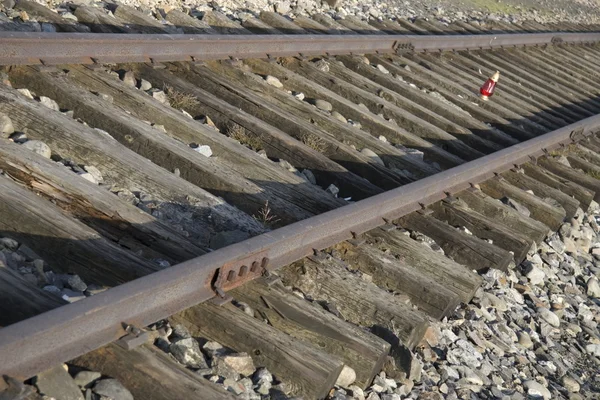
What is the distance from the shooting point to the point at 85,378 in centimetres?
291

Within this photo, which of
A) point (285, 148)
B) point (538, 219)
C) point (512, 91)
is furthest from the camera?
point (512, 91)

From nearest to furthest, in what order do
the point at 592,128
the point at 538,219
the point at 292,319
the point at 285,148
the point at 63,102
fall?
1. the point at 292,319
2. the point at 63,102
3. the point at 285,148
4. the point at 538,219
5. the point at 592,128

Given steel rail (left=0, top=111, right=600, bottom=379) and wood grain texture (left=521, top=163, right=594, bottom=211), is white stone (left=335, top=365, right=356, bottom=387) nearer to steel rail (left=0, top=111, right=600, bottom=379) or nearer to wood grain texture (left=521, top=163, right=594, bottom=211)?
steel rail (left=0, top=111, right=600, bottom=379)

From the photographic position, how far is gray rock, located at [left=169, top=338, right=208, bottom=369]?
126 inches

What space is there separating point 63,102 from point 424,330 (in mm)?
2402

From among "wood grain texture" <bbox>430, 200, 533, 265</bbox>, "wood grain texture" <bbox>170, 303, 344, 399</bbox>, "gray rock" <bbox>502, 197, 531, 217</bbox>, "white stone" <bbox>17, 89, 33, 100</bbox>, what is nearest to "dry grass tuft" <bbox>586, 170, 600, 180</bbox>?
"gray rock" <bbox>502, 197, 531, 217</bbox>

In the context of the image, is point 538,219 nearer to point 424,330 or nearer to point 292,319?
point 424,330

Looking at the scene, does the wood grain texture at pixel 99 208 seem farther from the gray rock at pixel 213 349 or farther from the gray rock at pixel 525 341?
the gray rock at pixel 525 341

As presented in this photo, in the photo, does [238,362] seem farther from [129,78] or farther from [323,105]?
[323,105]

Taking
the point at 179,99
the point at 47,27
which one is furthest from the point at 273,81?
the point at 47,27

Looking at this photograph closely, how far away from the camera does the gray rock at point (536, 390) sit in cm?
402

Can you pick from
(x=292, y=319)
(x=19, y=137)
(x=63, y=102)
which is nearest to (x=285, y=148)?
(x=63, y=102)

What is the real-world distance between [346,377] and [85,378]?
1.01m

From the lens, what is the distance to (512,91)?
33.5 feet
